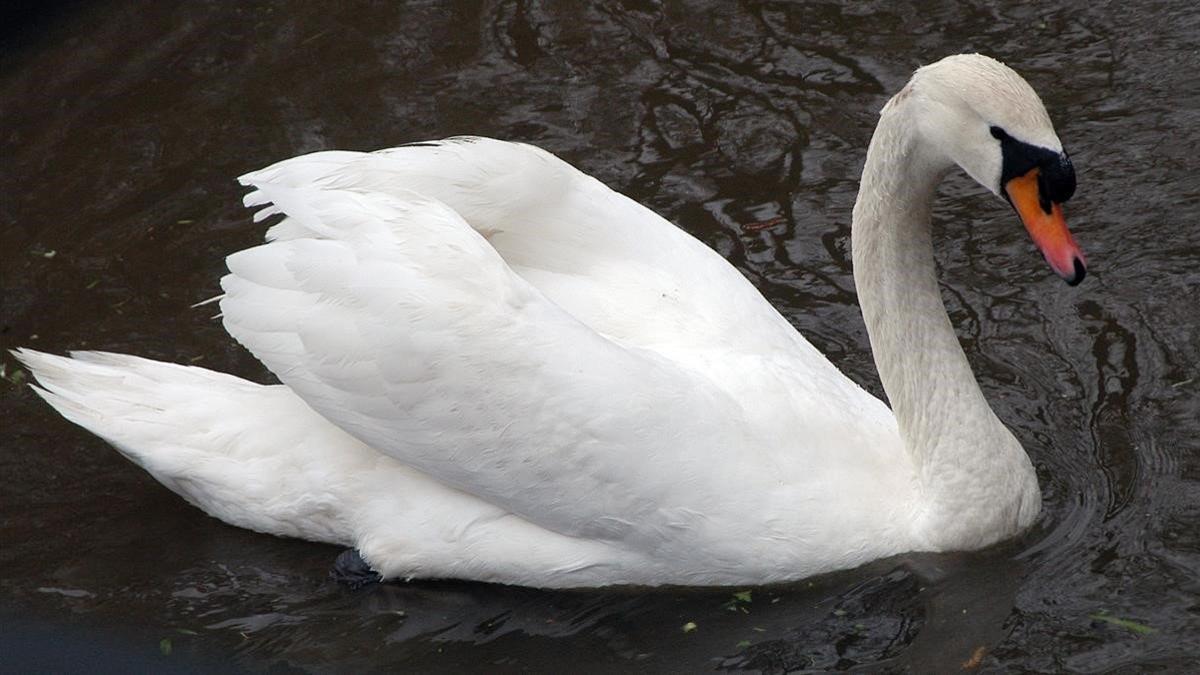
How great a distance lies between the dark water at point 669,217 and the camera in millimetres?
5215

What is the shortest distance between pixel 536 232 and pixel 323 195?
30.3 inches

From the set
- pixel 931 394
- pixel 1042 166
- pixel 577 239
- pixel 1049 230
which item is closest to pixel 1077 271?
pixel 1049 230

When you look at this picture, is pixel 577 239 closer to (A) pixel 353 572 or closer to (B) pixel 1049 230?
(A) pixel 353 572

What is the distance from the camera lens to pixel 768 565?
5125mm

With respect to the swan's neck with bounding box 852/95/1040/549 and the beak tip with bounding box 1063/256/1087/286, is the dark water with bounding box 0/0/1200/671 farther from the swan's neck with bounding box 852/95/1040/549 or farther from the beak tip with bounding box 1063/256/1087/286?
the beak tip with bounding box 1063/256/1087/286

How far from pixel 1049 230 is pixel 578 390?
1.43 meters

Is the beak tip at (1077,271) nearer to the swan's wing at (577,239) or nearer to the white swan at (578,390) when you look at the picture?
the white swan at (578,390)

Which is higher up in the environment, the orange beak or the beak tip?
the orange beak

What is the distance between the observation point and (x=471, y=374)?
16.5 feet

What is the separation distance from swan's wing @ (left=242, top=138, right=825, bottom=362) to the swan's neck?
1.27 ft

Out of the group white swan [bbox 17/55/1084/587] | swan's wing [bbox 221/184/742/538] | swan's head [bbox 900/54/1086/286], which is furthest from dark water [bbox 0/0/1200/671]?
swan's head [bbox 900/54/1086/286]

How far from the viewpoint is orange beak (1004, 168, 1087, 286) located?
189 inches

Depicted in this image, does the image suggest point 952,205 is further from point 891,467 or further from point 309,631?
point 309,631

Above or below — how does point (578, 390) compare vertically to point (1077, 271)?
below
